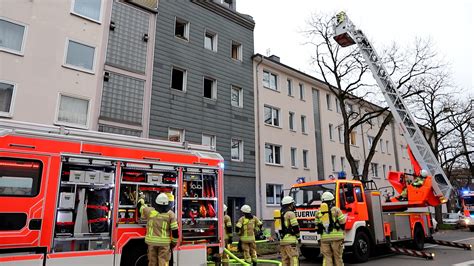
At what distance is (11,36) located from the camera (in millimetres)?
13711

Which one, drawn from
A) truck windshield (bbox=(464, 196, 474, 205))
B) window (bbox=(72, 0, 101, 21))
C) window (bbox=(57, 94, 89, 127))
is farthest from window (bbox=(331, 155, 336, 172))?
window (bbox=(72, 0, 101, 21))

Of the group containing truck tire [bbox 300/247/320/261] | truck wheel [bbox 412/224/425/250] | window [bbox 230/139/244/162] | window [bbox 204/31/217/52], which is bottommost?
truck tire [bbox 300/247/320/261]

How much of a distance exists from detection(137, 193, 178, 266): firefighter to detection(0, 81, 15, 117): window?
9659 mm

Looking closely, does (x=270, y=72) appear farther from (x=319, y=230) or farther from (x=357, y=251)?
(x=319, y=230)

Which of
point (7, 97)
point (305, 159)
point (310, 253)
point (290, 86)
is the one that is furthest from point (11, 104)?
point (305, 159)

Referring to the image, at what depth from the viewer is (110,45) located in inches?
643

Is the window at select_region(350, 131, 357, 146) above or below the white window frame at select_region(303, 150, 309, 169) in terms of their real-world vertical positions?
above

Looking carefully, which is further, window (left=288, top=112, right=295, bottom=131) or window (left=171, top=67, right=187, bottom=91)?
window (left=288, top=112, right=295, bottom=131)

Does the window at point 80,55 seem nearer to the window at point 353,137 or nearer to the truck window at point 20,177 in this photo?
the truck window at point 20,177

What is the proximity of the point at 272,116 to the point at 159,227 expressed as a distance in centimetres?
1758

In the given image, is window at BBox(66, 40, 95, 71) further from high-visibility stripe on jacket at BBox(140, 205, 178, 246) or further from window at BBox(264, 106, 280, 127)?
window at BBox(264, 106, 280, 127)

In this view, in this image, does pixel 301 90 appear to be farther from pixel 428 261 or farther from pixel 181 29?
pixel 428 261

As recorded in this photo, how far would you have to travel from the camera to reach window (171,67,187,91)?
61.3ft

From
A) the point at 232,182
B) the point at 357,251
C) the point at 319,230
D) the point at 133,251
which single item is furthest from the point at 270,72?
the point at 133,251
